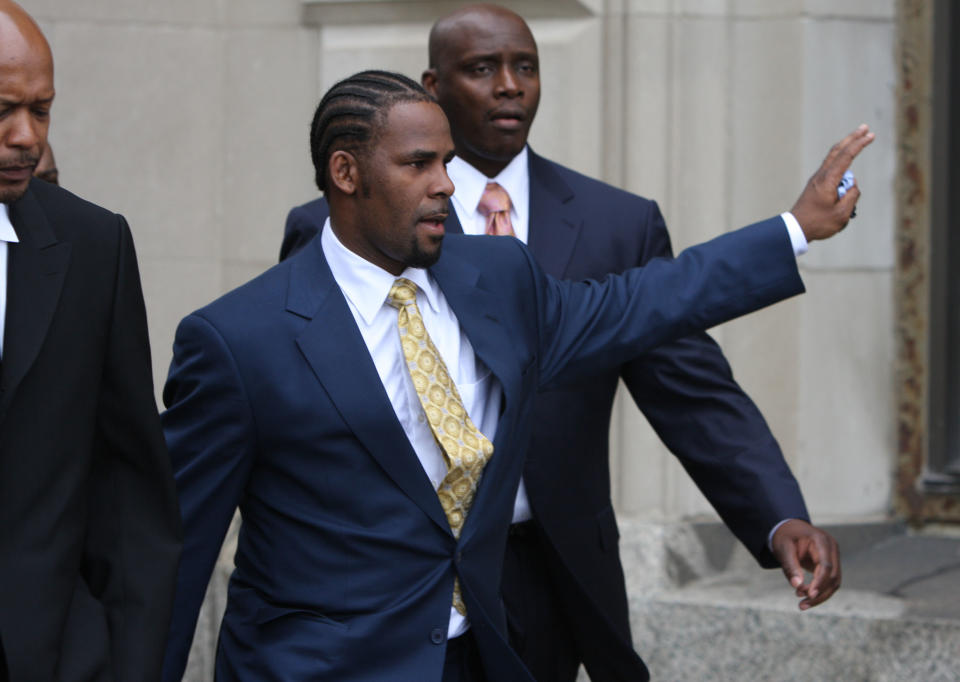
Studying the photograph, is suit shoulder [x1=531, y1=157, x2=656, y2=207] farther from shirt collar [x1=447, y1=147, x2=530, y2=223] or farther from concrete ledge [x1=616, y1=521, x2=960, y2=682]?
concrete ledge [x1=616, y1=521, x2=960, y2=682]

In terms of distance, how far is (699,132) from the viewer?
5.30 meters

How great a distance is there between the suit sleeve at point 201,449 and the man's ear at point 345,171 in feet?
1.26

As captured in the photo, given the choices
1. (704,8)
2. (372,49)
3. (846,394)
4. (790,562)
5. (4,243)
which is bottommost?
(790,562)

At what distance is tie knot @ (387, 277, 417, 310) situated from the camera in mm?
2965

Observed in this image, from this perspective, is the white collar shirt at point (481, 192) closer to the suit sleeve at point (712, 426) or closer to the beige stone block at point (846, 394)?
the suit sleeve at point (712, 426)

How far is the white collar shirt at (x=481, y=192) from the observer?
12.7ft

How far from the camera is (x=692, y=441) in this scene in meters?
3.76

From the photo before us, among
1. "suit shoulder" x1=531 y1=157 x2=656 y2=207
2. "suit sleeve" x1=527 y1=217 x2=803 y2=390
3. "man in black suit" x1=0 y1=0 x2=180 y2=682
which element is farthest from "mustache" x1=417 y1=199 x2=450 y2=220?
"suit shoulder" x1=531 y1=157 x2=656 y2=207

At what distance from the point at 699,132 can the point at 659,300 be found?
2231mm

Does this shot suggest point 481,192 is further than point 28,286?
Yes

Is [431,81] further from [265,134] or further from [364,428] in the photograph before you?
[265,134]

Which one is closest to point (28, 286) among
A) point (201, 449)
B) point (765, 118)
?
point (201, 449)

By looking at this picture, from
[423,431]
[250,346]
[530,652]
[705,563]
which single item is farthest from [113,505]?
[705,563]

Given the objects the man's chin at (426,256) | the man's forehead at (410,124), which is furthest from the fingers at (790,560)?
the man's forehead at (410,124)
